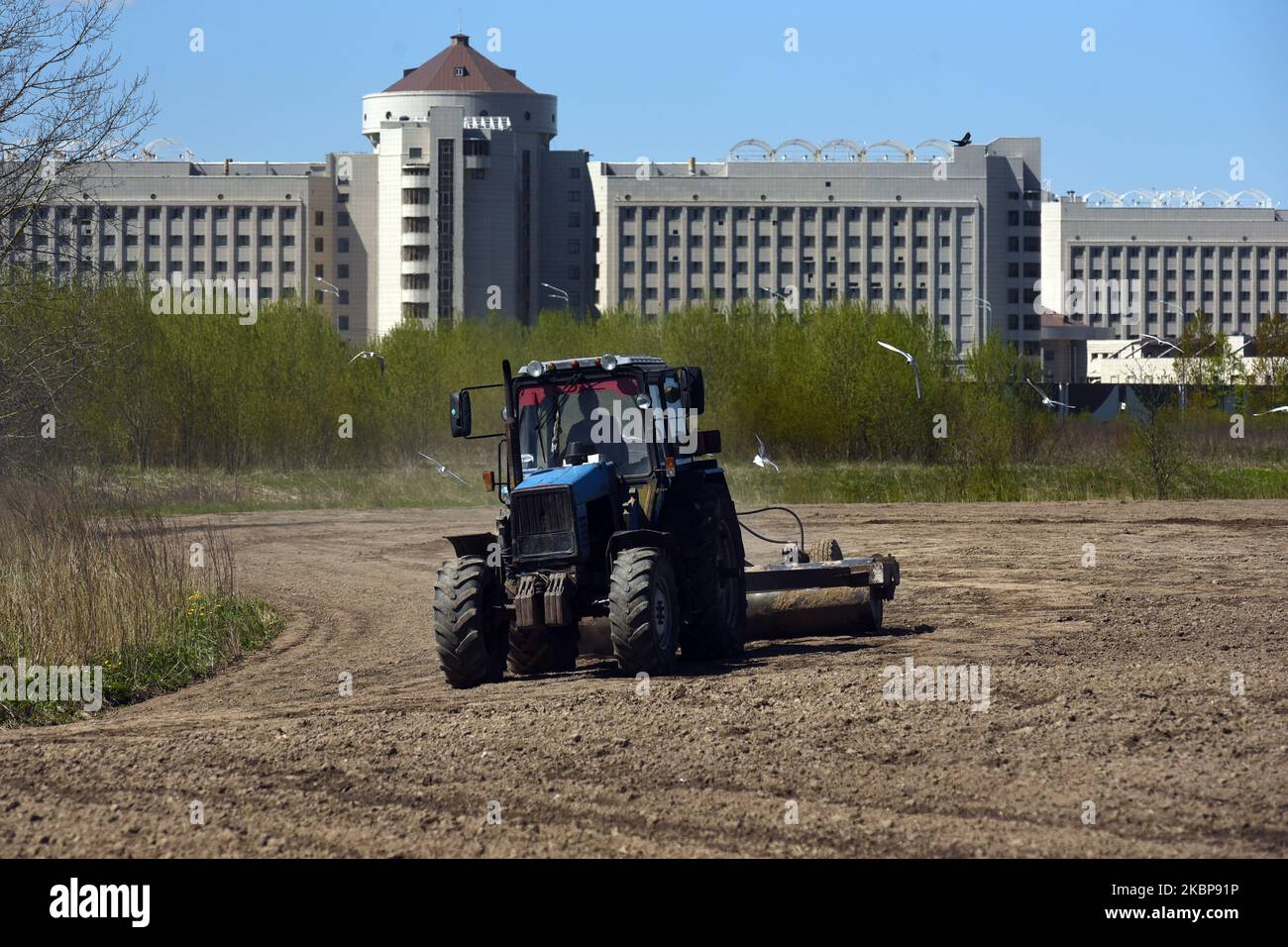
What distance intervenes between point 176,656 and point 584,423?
5.05 metres

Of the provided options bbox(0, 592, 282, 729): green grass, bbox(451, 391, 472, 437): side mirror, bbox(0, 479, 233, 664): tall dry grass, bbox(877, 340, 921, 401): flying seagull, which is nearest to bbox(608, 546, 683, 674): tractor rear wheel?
bbox(451, 391, 472, 437): side mirror

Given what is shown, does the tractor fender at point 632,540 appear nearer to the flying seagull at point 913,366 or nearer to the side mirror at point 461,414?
the side mirror at point 461,414

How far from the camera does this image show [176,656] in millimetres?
16312

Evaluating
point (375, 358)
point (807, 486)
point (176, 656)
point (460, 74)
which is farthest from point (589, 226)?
point (176, 656)

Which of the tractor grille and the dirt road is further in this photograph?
the tractor grille

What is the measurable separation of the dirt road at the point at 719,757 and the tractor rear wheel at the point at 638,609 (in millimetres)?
251

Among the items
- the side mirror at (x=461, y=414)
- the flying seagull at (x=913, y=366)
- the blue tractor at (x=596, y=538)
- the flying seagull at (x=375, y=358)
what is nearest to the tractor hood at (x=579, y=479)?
the blue tractor at (x=596, y=538)

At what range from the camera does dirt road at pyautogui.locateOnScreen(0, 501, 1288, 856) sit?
830 cm

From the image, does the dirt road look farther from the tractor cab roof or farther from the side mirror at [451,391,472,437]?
the tractor cab roof

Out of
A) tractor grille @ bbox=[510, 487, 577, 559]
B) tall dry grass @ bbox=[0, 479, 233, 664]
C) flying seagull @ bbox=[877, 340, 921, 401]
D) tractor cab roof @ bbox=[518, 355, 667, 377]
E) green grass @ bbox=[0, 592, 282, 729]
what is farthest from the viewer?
flying seagull @ bbox=[877, 340, 921, 401]

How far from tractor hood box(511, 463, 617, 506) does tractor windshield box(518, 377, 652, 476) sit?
20 cm

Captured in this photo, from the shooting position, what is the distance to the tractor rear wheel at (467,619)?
13.1 metres

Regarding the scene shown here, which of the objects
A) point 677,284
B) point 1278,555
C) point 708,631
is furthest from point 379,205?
point 708,631
